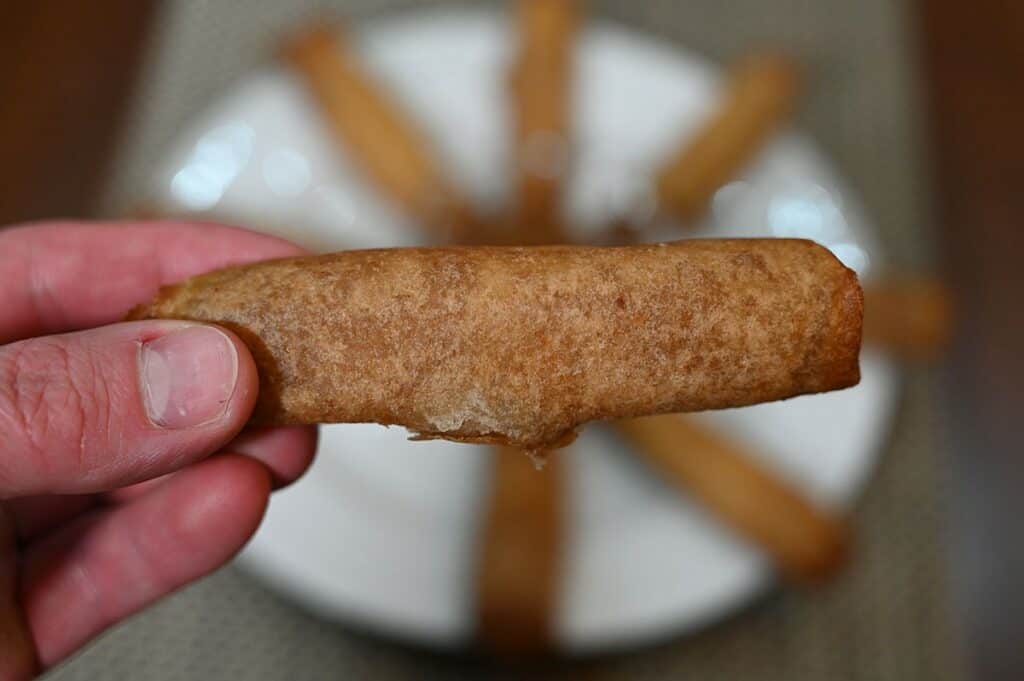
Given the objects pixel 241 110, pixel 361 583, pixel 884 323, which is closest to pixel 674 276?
pixel 361 583

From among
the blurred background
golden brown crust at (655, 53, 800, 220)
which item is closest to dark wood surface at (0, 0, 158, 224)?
the blurred background

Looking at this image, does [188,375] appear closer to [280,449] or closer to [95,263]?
[280,449]

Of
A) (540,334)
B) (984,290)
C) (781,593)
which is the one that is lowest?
(781,593)

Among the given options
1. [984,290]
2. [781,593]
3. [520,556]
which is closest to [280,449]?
[520,556]

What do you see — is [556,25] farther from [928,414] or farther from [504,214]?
[928,414]

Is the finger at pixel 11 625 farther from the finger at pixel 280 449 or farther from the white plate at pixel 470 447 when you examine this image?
→ the white plate at pixel 470 447

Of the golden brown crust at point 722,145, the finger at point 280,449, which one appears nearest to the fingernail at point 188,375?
the finger at point 280,449

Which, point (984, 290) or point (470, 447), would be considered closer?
point (470, 447)
